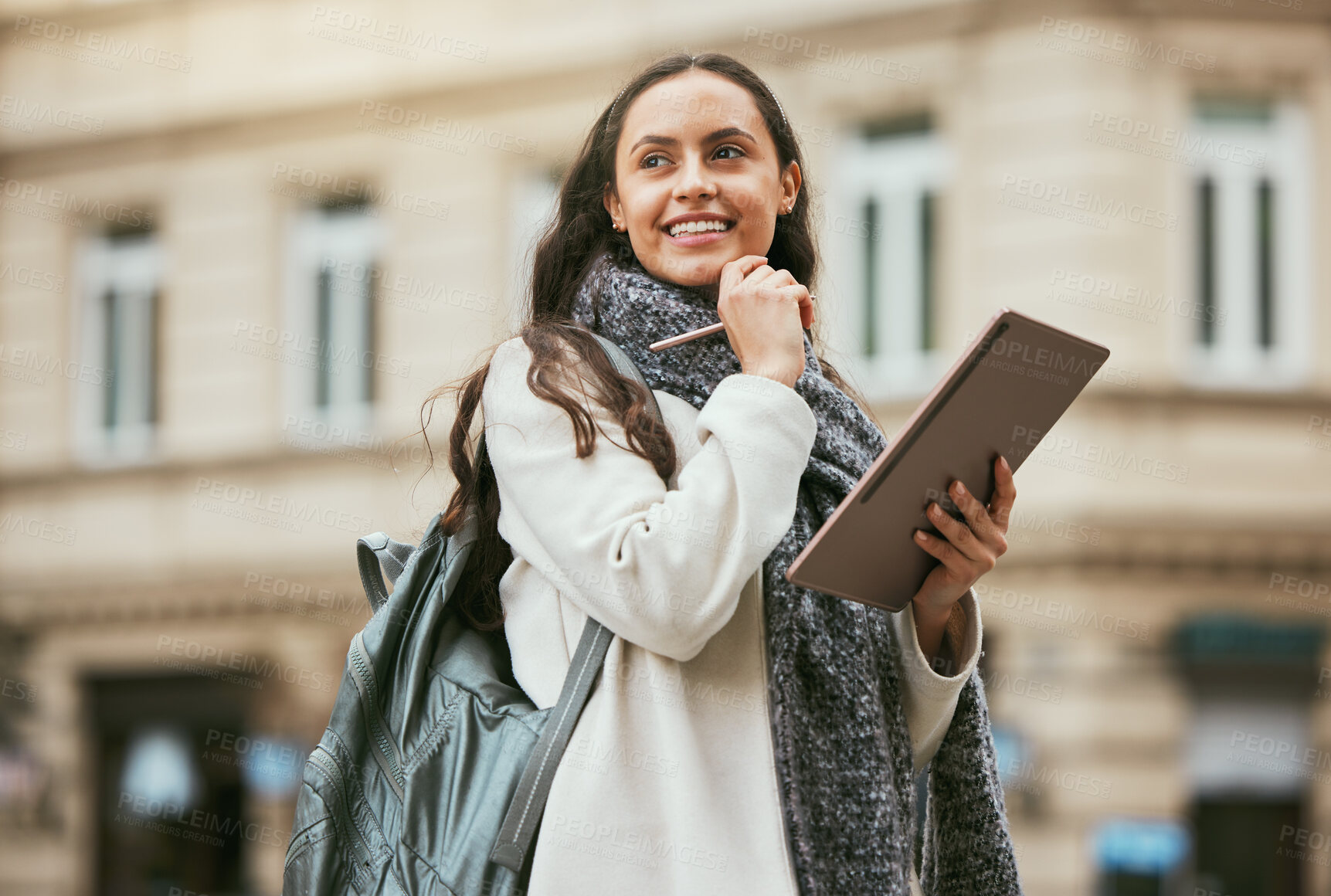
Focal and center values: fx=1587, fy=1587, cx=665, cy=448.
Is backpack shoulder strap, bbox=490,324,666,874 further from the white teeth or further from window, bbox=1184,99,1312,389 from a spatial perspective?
window, bbox=1184,99,1312,389

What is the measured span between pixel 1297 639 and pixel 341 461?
7120mm

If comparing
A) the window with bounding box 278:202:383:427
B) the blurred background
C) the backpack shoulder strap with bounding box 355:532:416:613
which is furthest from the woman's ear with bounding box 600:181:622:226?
the window with bounding box 278:202:383:427

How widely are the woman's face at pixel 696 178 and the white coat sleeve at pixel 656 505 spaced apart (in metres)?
0.26

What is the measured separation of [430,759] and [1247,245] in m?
9.87

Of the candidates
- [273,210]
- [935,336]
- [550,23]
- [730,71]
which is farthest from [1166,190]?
[730,71]

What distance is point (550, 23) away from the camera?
12445 millimetres

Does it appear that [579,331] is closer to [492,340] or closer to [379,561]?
[379,561]

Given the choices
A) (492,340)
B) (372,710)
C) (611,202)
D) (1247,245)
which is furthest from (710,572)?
(1247,245)

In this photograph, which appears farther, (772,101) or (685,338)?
(772,101)

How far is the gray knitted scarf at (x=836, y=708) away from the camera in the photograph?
1936 millimetres

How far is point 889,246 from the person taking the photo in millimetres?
11289

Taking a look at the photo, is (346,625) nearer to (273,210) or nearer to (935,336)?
(273,210)

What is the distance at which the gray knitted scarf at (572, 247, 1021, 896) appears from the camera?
1.94 metres

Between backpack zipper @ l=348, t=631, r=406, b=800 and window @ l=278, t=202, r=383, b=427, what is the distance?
1081cm
